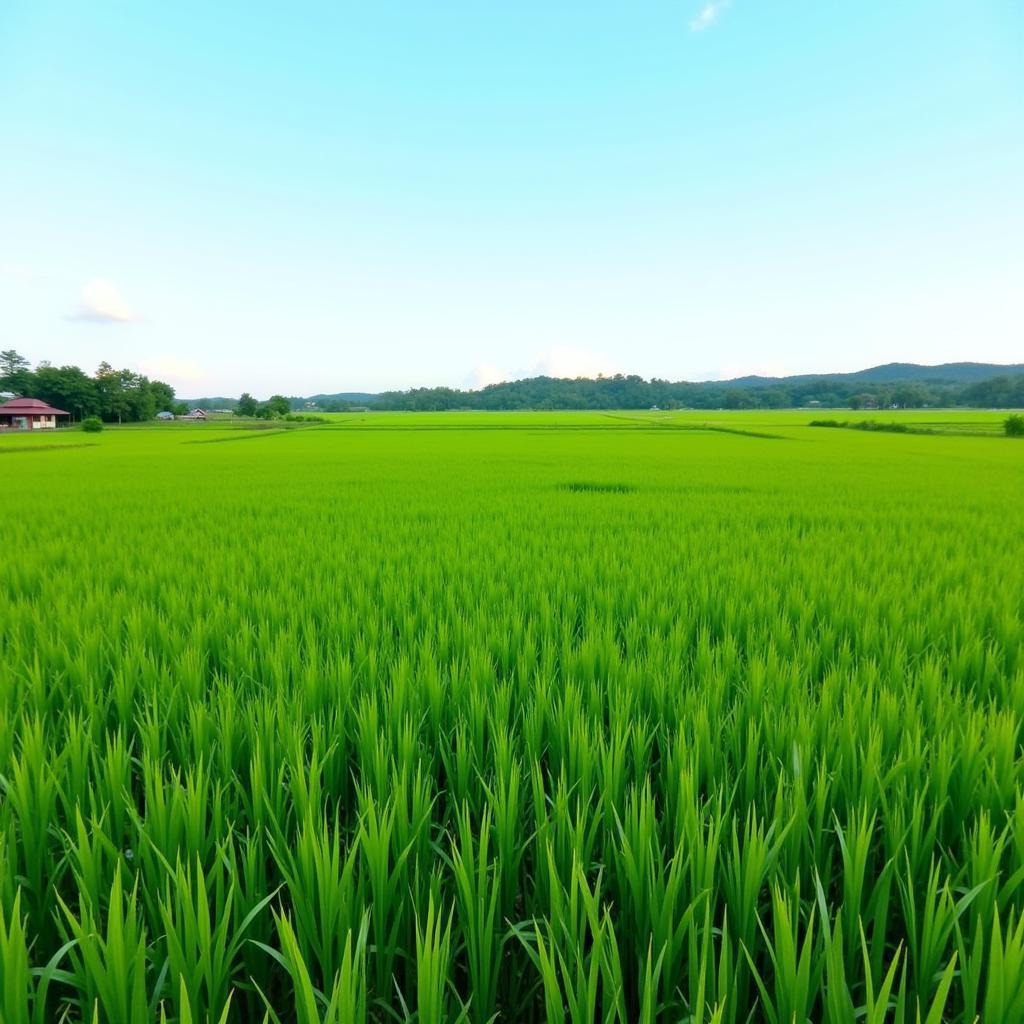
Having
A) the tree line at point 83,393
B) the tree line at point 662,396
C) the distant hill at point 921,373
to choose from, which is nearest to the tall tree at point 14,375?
the tree line at point 83,393

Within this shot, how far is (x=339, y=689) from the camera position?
6.72 ft

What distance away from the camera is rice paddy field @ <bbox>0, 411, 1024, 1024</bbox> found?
1.01 metres

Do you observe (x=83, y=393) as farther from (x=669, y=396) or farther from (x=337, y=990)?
(x=669, y=396)

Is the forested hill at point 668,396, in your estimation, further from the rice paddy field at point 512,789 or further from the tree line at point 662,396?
the rice paddy field at point 512,789

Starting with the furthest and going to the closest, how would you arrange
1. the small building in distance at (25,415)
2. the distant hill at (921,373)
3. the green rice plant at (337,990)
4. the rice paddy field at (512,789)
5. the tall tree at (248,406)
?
the distant hill at (921,373)
the tall tree at (248,406)
the small building in distance at (25,415)
the rice paddy field at (512,789)
the green rice plant at (337,990)

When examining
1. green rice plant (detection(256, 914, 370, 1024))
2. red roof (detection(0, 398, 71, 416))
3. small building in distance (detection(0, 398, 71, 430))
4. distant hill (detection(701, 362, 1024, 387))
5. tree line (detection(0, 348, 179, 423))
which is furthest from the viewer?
distant hill (detection(701, 362, 1024, 387))

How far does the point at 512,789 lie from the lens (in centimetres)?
132

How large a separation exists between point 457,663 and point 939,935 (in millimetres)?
1580

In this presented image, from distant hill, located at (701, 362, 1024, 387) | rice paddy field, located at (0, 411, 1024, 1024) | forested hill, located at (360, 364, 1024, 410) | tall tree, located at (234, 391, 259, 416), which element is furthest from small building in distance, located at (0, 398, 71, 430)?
distant hill, located at (701, 362, 1024, 387)

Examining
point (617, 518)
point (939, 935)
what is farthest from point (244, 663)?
point (617, 518)

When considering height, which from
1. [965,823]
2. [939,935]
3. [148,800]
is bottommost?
[965,823]

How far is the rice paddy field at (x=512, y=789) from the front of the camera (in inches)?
39.7

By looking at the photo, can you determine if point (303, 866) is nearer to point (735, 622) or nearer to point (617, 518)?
point (735, 622)

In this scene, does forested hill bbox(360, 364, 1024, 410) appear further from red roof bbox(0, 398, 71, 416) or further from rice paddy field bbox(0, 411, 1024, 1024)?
rice paddy field bbox(0, 411, 1024, 1024)
